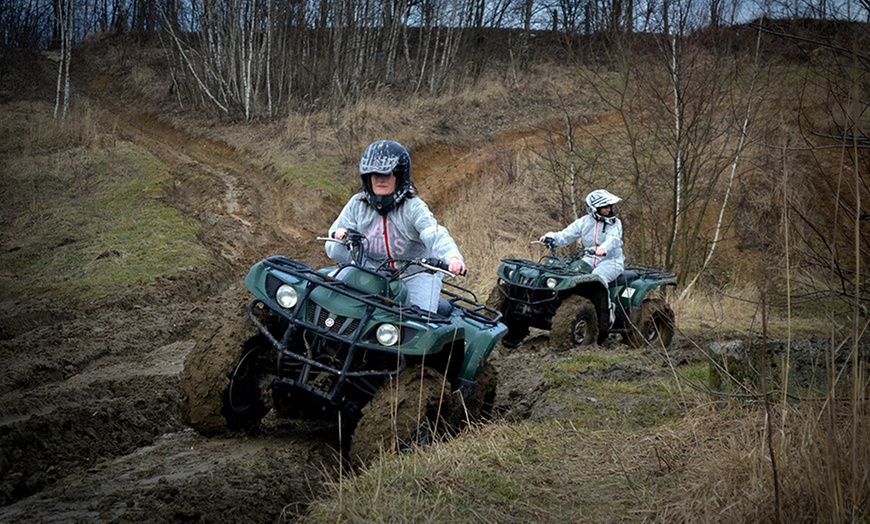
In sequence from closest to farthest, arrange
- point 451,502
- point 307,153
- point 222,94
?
point 451,502
point 307,153
point 222,94

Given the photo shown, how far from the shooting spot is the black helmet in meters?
6.23

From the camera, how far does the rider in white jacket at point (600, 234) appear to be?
11.4 meters

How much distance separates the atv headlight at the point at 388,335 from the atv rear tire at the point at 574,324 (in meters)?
5.15

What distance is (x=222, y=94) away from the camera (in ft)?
92.6

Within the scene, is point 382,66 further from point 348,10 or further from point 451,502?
point 451,502

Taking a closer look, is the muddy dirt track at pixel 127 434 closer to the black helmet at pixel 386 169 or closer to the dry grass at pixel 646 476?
the dry grass at pixel 646 476

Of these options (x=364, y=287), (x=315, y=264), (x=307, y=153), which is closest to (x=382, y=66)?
(x=307, y=153)

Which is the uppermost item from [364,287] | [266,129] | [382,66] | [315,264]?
[382,66]

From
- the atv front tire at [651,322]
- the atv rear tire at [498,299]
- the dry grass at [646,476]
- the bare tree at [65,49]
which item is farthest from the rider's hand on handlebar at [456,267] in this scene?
the bare tree at [65,49]

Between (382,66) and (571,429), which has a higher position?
(382,66)

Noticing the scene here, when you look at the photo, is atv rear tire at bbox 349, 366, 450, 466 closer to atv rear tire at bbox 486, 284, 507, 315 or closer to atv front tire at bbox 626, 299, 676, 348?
atv rear tire at bbox 486, 284, 507, 315

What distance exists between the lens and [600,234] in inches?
463

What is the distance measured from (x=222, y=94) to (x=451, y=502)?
85.3 feet

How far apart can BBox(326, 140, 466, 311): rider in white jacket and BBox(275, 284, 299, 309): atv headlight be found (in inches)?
25.4
